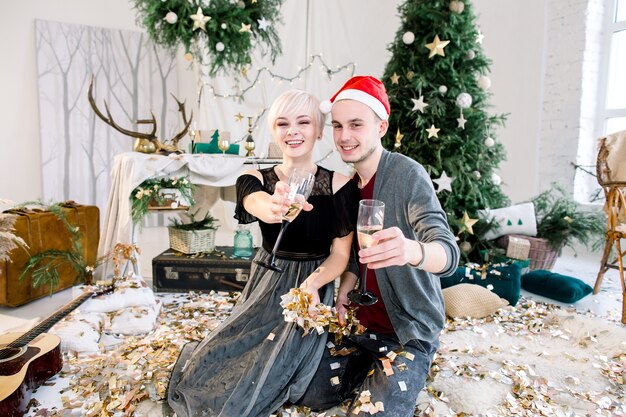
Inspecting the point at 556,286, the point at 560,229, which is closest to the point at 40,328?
the point at 556,286

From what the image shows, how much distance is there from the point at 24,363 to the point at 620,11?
662 centimetres

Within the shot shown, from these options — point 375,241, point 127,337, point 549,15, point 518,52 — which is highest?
point 549,15

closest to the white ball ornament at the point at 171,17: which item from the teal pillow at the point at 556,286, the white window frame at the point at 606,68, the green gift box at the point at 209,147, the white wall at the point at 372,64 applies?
the green gift box at the point at 209,147

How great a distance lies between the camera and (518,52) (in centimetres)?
567

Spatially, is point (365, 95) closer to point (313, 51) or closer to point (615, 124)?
point (313, 51)

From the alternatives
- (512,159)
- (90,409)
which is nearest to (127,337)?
(90,409)

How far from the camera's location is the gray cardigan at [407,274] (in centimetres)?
170

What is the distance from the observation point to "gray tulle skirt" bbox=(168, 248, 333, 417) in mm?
1583

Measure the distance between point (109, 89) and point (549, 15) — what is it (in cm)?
565

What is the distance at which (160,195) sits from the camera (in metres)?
3.30

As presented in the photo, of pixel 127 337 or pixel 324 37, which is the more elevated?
pixel 324 37

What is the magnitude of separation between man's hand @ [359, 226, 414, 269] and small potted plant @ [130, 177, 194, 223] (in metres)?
2.36

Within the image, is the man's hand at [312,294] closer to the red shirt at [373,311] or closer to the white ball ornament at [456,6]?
the red shirt at [373,311]

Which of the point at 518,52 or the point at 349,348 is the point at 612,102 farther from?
the point at 349,348
